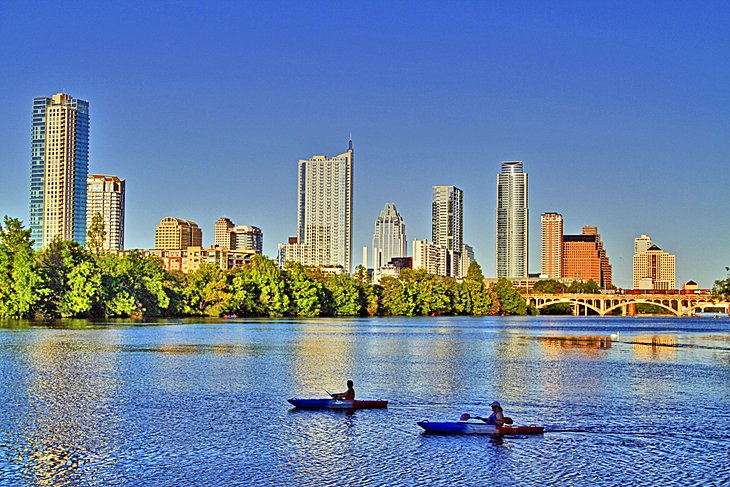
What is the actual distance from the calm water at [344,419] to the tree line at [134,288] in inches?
2296

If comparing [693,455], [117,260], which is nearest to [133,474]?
[693,455]

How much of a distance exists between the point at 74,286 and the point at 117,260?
22.4 metres

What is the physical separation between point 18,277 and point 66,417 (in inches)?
3648

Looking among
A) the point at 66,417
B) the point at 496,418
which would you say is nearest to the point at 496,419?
the point at 496,418

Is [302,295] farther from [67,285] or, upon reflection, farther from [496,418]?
[496,418]

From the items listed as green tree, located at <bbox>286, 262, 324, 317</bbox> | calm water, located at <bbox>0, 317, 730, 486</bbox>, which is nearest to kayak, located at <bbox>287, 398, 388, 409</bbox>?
calm water, located at <bbox>0, 317, 730, 486</bbox>

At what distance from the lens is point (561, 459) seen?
3122 centimetres

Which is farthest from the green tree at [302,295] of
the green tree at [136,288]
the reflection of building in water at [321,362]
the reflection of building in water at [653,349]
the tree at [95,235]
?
the reflection of building in water at [653,349]

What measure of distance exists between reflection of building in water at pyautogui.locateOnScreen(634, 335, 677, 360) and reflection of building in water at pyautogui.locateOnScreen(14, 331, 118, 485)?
43753mm

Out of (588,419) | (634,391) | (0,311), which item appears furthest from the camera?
(0,311)

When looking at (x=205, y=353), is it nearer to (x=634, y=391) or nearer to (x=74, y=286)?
(x=634, y=391)

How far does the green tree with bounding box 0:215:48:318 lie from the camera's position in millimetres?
123875

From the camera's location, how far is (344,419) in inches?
1511

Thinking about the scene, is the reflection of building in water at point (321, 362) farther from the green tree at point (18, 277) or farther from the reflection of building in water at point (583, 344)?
the green tree at point (18, 277)
